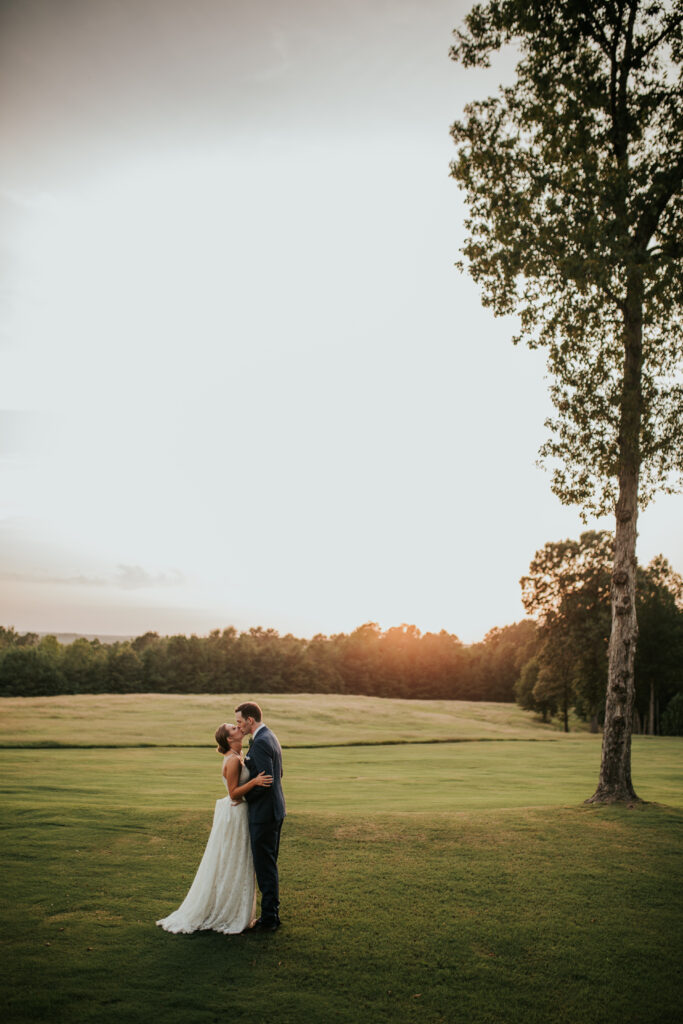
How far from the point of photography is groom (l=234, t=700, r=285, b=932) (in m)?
9.20

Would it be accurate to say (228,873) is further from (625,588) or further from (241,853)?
(625,588)

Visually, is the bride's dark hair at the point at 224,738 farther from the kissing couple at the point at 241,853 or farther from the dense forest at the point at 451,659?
the dense forest at the point at 451,659

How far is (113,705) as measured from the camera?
172ft

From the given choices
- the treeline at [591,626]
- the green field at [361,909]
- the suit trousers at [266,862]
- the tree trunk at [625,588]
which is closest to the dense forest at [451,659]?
the treeline at [591,626]

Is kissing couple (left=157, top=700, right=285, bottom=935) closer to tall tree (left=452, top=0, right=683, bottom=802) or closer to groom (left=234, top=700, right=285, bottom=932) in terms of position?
groom (left=234, top=700, right=285, bottom=932)

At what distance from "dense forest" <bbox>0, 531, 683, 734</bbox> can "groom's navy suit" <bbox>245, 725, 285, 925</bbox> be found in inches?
2148

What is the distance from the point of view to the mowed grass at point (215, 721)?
38.7 m

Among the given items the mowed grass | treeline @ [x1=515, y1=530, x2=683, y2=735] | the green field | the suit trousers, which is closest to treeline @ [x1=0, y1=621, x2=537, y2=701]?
treeline @ [x1=515, y1=530, x2=683, y2=735]

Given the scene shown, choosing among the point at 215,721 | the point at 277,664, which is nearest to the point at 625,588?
the point at 215,721

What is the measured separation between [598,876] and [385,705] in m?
54.8

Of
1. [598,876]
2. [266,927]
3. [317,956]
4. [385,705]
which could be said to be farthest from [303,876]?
[385,705]

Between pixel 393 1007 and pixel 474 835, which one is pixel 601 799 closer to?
pixel 474 835

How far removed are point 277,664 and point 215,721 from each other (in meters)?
50.0

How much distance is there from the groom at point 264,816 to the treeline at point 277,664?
193ft
